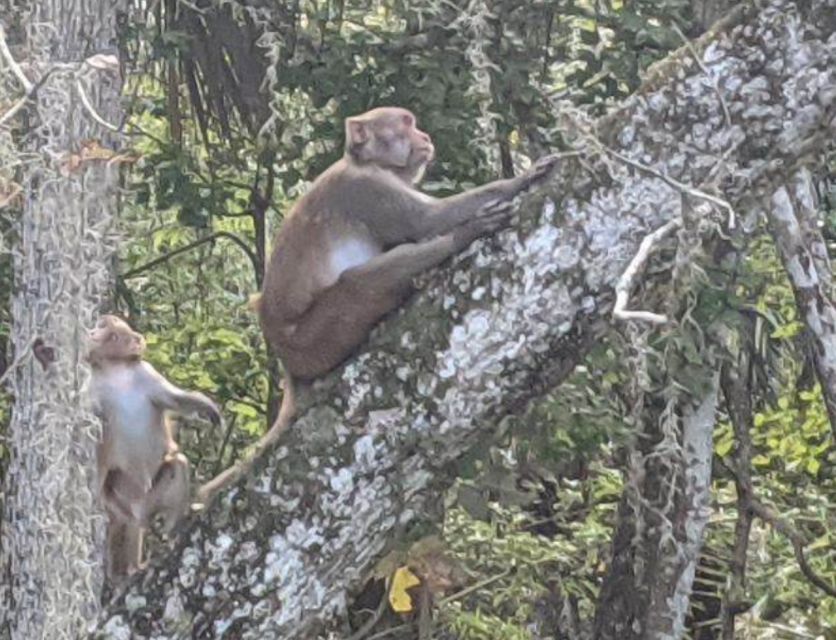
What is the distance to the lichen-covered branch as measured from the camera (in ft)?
12.4

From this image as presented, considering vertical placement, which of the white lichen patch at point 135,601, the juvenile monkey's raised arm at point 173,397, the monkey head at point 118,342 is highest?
the monkey head at point 118,342

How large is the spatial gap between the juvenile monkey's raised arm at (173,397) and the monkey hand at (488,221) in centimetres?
255

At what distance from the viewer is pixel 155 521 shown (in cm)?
642

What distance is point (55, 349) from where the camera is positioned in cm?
394

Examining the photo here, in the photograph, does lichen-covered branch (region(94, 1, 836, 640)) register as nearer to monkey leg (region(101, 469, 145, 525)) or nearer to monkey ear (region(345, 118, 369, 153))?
monkey ear (region(345, 118, 369, 153))

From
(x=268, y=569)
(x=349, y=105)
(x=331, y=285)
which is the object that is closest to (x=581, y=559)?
(x=349, y=105)

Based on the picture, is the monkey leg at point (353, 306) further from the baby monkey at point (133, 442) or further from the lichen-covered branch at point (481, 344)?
the baby monkey at point (133, 442)

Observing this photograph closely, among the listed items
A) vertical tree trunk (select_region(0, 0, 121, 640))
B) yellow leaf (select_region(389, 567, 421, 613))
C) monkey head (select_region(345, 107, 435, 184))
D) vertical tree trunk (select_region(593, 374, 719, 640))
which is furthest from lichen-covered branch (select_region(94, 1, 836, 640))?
vertical tree trunk (select_region(593, 374, 719, 640))

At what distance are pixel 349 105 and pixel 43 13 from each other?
2163 millimetres

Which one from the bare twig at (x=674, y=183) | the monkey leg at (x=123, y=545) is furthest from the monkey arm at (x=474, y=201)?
the monkey leg at (x=123, y=545)

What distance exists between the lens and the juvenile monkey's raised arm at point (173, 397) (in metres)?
6.38

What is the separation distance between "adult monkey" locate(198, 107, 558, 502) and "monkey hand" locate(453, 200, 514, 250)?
16 cm

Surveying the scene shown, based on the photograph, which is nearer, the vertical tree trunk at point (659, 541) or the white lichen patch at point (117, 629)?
the white lichen patch at point (117, 629)

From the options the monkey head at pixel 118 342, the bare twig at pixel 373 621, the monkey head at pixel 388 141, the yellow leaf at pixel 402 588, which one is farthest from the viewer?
the bare twig at pixel 373 621
